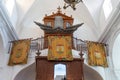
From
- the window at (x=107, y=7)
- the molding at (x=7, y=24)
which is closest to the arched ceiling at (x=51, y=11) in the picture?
the window at (x=107, y=7)

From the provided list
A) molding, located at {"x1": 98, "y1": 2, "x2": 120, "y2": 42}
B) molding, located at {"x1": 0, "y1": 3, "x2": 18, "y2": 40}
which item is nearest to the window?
molding, located at {"x1": 98, "y1": 2, "x2": 120, "y2": 42}

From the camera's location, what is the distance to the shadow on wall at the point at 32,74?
11641mm

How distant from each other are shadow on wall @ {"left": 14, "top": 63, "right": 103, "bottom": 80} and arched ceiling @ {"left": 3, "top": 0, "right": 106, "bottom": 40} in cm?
321

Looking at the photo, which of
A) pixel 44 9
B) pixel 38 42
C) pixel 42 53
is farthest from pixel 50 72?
pixel 44 9

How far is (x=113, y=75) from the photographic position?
11.7 m

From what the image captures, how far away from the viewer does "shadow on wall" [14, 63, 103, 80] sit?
38.2 ft

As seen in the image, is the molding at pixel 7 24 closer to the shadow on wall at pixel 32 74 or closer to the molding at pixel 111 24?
the shadow on wall at pixel 32 74

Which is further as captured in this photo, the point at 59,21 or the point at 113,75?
the point at 59,21

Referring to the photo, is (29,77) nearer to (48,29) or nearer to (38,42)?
(38,42)

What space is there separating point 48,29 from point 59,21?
131cm

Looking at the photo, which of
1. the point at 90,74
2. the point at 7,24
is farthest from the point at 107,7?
the point at 7,24

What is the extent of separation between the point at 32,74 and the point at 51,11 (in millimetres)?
5342

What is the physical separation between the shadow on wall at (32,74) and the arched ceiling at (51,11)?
126 inches

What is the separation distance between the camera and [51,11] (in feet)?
51.8
